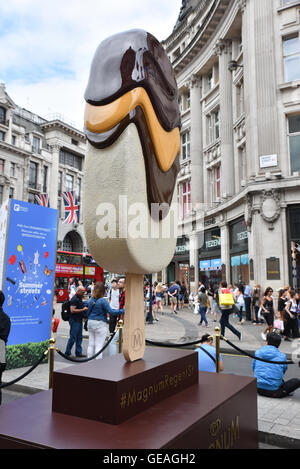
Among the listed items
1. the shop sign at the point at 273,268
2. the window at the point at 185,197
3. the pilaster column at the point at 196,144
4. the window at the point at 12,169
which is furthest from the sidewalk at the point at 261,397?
the window at the point at 12,169

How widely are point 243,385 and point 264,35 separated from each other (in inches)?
819

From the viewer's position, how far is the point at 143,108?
3.75 meters

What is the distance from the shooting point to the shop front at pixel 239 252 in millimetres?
21719

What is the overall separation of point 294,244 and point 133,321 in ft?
53.9

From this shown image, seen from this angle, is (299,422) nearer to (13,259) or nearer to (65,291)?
(13,259)

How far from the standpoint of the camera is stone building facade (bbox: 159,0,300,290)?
1888 centimetres

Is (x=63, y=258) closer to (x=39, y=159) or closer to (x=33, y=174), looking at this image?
(x=33, y=174)

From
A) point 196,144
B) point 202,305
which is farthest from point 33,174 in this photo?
point 202,305

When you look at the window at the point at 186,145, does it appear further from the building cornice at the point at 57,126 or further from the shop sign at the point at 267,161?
the building cornice at the point at 57,126

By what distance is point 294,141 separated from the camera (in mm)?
19312

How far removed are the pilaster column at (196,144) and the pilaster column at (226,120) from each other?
4.27 metres
